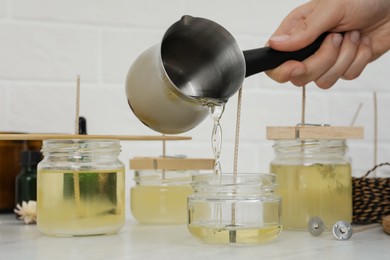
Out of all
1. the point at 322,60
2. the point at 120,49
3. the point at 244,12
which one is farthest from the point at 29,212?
the point at 244,12

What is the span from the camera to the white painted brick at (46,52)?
1.44 m

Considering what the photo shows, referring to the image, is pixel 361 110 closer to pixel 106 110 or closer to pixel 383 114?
pixel 383 114

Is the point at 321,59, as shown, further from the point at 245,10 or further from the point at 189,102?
the point at 245,10

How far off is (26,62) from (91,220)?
570 mm

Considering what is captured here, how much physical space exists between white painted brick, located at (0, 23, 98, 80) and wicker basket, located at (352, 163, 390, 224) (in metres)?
0.64

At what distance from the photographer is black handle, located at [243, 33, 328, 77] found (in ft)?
3.06

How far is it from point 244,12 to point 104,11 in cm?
33

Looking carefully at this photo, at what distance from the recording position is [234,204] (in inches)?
37.3

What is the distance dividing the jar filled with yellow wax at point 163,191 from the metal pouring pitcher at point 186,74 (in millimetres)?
276

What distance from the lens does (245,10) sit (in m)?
1.57

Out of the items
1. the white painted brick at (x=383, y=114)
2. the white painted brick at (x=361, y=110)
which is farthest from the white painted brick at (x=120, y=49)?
the white painted brick at (x=383, y=114)

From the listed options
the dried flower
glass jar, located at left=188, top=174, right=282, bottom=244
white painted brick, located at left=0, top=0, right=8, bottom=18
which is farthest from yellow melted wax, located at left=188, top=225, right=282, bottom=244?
white painted brick, located at left=0, top=0, right=8, bottom=18

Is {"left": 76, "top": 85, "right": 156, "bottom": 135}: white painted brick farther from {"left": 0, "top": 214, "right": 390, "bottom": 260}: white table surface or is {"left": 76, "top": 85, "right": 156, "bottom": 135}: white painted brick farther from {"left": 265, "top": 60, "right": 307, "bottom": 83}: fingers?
{"left": 265, "top": 60, "right": 307, "bottom": 83}: fingers

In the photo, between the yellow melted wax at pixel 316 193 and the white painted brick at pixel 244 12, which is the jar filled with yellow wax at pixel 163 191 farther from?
the white painted brick at pixel 244 12
